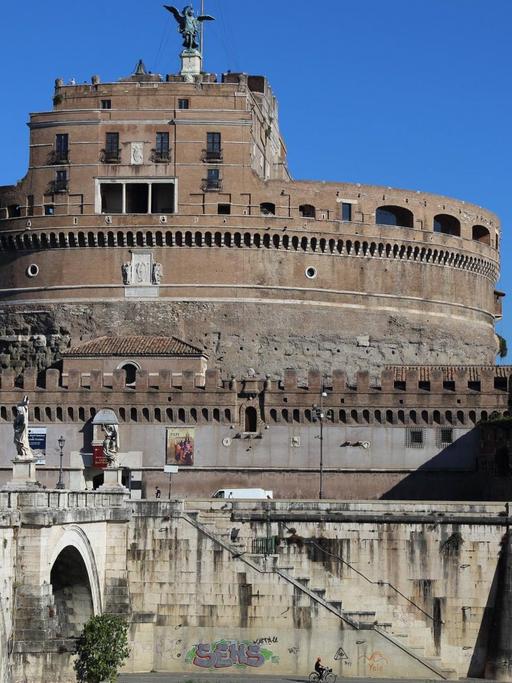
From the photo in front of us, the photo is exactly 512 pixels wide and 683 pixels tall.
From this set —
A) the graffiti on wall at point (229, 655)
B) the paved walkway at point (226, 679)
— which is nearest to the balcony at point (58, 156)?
the graffiti on wall at point (229, 655)

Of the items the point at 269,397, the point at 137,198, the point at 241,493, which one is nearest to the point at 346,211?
the point at 137,198

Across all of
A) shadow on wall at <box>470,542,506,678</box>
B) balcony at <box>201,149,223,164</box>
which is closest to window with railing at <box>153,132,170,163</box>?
balcony at <box>201,149,223,164</box>

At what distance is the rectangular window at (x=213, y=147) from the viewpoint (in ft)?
232

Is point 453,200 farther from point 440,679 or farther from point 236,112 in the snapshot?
point 440,679

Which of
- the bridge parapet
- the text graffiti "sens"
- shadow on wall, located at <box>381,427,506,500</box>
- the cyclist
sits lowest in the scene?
the cyclist

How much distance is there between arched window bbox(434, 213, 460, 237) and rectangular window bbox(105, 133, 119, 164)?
54.1ft

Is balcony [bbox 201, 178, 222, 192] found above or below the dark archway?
Result: above

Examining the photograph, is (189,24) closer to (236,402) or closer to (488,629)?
(236,402)

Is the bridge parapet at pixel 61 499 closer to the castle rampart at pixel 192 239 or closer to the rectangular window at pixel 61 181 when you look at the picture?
the castle rampart at pixel 192 239

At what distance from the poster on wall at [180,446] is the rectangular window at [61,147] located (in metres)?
15.8

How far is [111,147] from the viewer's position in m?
71.1

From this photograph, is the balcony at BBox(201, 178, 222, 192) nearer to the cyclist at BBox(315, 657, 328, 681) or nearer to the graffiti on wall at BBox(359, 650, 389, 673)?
the graffiti on wall at BBox(359, 650, 389, 673)

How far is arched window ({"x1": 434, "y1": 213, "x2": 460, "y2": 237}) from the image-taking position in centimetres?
7738

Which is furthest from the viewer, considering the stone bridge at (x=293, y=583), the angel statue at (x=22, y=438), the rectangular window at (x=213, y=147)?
the rectangular window at (x=213, y=147)
